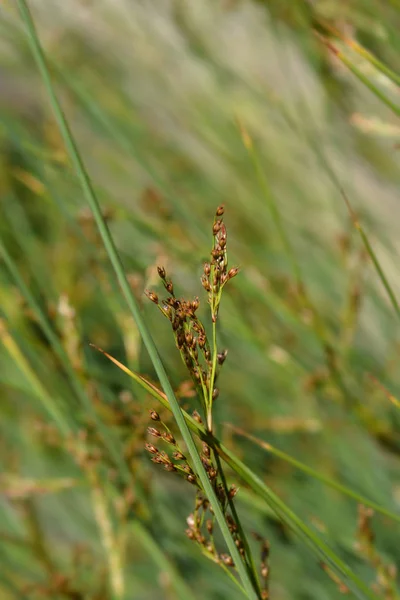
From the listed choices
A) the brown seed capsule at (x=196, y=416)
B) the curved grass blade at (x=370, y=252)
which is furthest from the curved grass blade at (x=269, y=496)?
the curved grass blade at (x=370, y=252)

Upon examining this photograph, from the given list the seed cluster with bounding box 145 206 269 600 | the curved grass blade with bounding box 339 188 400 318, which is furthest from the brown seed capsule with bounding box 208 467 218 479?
the curved grass blade with bounding box 339 188 400 318

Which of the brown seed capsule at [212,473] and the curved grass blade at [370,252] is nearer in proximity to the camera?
the brown seed capsule at [212,473]

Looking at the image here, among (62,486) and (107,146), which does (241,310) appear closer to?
(62,486)

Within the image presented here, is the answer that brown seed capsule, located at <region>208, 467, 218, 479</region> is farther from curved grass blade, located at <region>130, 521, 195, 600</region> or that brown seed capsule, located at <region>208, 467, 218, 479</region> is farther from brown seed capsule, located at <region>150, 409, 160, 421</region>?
curved grass blade, located at <region>130, 521, 195, 600</region>

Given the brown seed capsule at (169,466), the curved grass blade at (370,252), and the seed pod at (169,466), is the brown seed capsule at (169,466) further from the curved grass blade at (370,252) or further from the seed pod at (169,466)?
the curved grass blade at (370,252)

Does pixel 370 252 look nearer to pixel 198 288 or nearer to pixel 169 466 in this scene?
pixel 169 466

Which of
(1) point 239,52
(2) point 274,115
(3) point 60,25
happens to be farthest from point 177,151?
(1) point 239,52
